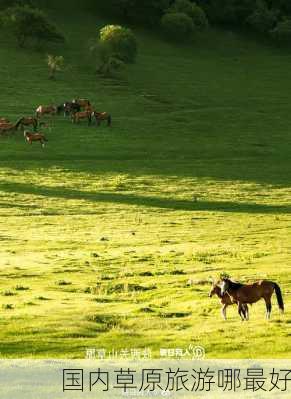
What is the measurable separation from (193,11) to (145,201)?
2461 inches

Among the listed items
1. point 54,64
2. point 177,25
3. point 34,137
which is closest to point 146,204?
point 34,137

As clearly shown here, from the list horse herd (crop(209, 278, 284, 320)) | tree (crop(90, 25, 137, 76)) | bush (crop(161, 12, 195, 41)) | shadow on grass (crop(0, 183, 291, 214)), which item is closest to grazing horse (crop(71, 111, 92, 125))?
tree (crop(90, 25, 137, 76))

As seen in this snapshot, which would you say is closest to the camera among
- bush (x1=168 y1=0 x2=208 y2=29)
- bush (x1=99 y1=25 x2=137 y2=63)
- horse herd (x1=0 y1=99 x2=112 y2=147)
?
horse herd (x1=0 y1=99 x2=112 y2=147)

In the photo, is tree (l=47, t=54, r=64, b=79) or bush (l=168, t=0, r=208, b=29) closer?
tree (l=47, t=54, r=64, b=79)

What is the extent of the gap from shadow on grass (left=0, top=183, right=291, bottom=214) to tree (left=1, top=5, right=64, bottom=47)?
130 ft

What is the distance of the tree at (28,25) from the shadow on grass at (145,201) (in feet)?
130

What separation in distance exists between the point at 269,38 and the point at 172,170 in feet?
199

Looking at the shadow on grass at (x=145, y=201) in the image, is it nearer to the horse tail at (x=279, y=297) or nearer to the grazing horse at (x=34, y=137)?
the grazing horse at (x=34, y=137)

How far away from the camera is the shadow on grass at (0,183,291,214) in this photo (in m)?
43.1

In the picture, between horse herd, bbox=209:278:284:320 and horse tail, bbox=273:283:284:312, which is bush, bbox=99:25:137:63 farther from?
horse herd, bbox=209:278:284:320

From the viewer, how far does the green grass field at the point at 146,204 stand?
20.6m

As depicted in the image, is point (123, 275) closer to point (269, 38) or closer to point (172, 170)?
point (172, 170)

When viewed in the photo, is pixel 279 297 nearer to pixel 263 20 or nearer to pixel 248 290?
pixel 248 290

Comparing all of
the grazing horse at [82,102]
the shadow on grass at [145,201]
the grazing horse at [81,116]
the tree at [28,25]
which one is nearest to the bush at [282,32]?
the tree at [28,25]
